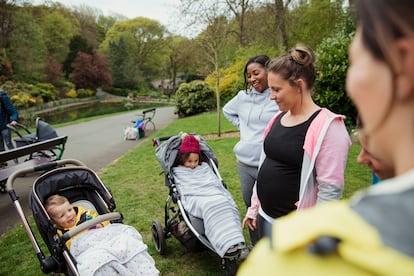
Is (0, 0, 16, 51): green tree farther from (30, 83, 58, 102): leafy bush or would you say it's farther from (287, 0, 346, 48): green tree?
(287, 0, 346, 48): green tree

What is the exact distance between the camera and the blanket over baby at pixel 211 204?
109 inches

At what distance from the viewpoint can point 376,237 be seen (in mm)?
458

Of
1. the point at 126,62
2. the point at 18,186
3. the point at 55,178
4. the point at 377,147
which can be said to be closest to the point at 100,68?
the point at 126,62

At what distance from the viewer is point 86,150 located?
A: 31.3 feet

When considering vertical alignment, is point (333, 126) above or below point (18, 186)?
above

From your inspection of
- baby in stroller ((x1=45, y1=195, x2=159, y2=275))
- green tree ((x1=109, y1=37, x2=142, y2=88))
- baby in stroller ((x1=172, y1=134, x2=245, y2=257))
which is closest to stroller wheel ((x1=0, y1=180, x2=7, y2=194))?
baby in stroller ((x1=45, y1=195, x2=159, y2=275))

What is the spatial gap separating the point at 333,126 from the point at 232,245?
56.2 inches

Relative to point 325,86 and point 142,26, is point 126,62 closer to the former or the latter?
point 142,26

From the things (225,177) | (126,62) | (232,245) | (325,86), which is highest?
(126,62)

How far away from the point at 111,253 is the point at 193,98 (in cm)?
1641

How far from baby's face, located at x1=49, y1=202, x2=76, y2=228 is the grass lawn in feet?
3.25

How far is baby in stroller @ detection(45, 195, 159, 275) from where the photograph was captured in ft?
7.71

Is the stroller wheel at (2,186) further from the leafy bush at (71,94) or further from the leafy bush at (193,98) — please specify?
the leafy bush at (71,94)

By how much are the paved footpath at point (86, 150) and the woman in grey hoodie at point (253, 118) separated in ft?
12.1
